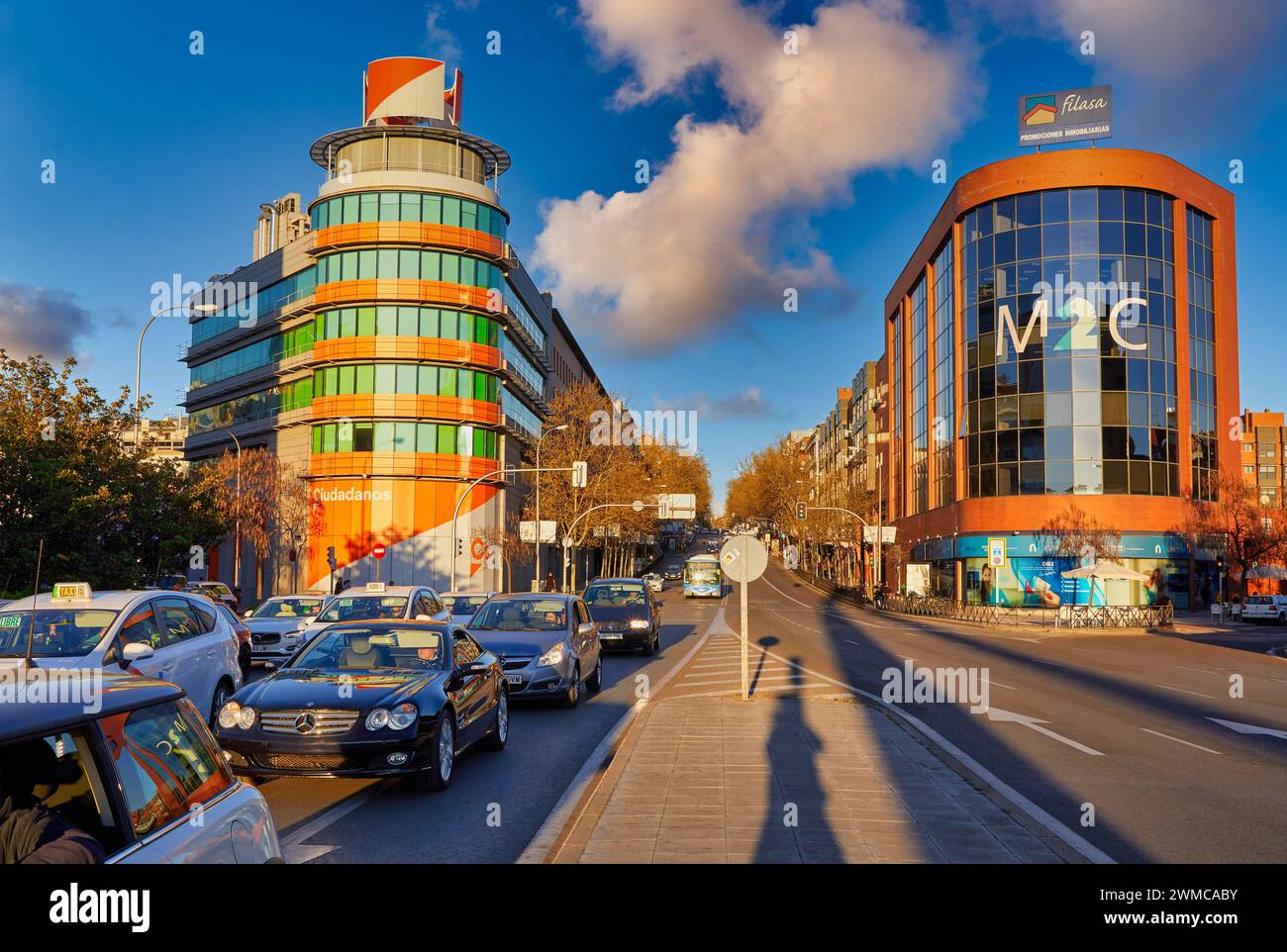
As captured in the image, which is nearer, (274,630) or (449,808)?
(449,808)

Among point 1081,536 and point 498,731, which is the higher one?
point 1081,536

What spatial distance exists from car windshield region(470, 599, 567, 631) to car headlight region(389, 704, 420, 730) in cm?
661

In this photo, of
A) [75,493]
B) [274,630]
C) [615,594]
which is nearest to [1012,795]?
[274,630]

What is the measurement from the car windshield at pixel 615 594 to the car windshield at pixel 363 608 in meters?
6.89

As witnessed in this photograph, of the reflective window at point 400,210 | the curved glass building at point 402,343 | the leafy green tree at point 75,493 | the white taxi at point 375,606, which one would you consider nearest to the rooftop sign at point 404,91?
the curved glass building at point 402,343

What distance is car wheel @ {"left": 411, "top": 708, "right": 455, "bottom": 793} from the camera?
860 centimetres

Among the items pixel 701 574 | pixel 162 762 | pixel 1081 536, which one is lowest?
pixel 701 574

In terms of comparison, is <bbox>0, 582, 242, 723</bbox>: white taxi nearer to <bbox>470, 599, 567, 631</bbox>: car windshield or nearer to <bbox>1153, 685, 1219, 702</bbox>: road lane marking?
<bbox>470, 599, 567, 631</bbox>: car windshield

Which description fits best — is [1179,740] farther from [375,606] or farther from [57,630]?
[375,606]

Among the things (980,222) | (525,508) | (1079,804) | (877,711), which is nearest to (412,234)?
(525,508)

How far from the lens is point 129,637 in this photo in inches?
393

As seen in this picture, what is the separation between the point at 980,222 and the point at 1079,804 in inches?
2130

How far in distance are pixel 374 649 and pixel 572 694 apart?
4986mm
